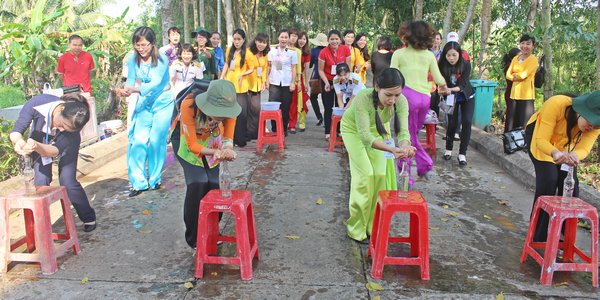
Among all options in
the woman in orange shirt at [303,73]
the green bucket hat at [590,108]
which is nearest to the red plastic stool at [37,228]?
the green bucket hat at [590,108]

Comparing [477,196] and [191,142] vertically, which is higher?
[191,142]

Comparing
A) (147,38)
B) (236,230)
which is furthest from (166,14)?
(236,230)

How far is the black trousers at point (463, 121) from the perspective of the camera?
6.34m

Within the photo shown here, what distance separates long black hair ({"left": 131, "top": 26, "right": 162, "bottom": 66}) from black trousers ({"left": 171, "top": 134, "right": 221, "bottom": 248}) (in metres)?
1.42

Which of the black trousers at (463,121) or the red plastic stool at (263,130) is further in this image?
the red plastic stool at (263,130)

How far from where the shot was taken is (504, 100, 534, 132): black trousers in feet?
22.9

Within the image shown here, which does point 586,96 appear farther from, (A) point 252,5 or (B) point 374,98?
(A) point 252,5

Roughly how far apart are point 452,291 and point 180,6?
2721cm

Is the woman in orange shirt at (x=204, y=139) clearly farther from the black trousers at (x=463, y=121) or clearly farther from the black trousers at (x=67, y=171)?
the black trousers at (x=463, y=121)

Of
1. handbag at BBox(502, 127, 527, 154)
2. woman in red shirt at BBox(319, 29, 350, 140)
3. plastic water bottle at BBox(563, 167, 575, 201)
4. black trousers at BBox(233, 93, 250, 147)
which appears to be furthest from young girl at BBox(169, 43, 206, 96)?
plastic water bottle at BBox(563, 167, 575, 201)

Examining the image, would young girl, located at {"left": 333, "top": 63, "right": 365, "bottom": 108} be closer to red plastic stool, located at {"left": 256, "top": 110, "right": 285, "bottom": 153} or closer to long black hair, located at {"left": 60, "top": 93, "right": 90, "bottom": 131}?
red plastic stool, located at {"left": 256, "top": 110, "right": 285, "bottom": 153}

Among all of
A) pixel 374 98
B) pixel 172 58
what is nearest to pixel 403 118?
pixel 374 98

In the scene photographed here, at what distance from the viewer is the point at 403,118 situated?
154 inches

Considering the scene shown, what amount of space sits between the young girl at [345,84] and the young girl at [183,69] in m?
1.95
